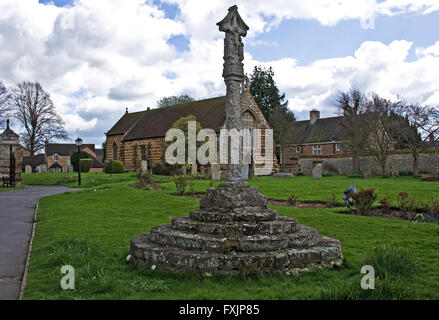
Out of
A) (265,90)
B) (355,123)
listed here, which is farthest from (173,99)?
(355,123)

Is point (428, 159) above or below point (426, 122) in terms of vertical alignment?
below

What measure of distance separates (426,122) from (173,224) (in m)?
29.3

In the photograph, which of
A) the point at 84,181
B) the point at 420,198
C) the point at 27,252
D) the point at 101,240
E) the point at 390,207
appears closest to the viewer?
the point at 27,252

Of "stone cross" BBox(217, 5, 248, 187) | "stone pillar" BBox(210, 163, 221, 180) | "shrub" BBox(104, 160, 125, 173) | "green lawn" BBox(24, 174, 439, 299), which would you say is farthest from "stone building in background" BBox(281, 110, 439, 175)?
"stone cross" BBox(217, 5, 248, 187)

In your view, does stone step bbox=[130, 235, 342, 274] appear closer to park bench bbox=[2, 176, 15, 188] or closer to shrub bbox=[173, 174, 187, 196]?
shrub bbox=[173, 174, 187, 196]

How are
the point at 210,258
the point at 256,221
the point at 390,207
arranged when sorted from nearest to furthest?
the point at 210,258 → the point at 256,221 → the point at 390,207

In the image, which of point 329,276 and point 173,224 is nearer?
point 329,276

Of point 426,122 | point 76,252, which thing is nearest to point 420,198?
point 76,252

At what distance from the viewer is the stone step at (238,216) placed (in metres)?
6.31

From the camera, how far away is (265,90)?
51938mm

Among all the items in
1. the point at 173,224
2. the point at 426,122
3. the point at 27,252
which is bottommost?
the point at 27,252

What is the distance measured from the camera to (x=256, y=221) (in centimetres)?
634

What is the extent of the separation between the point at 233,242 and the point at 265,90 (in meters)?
47.9
